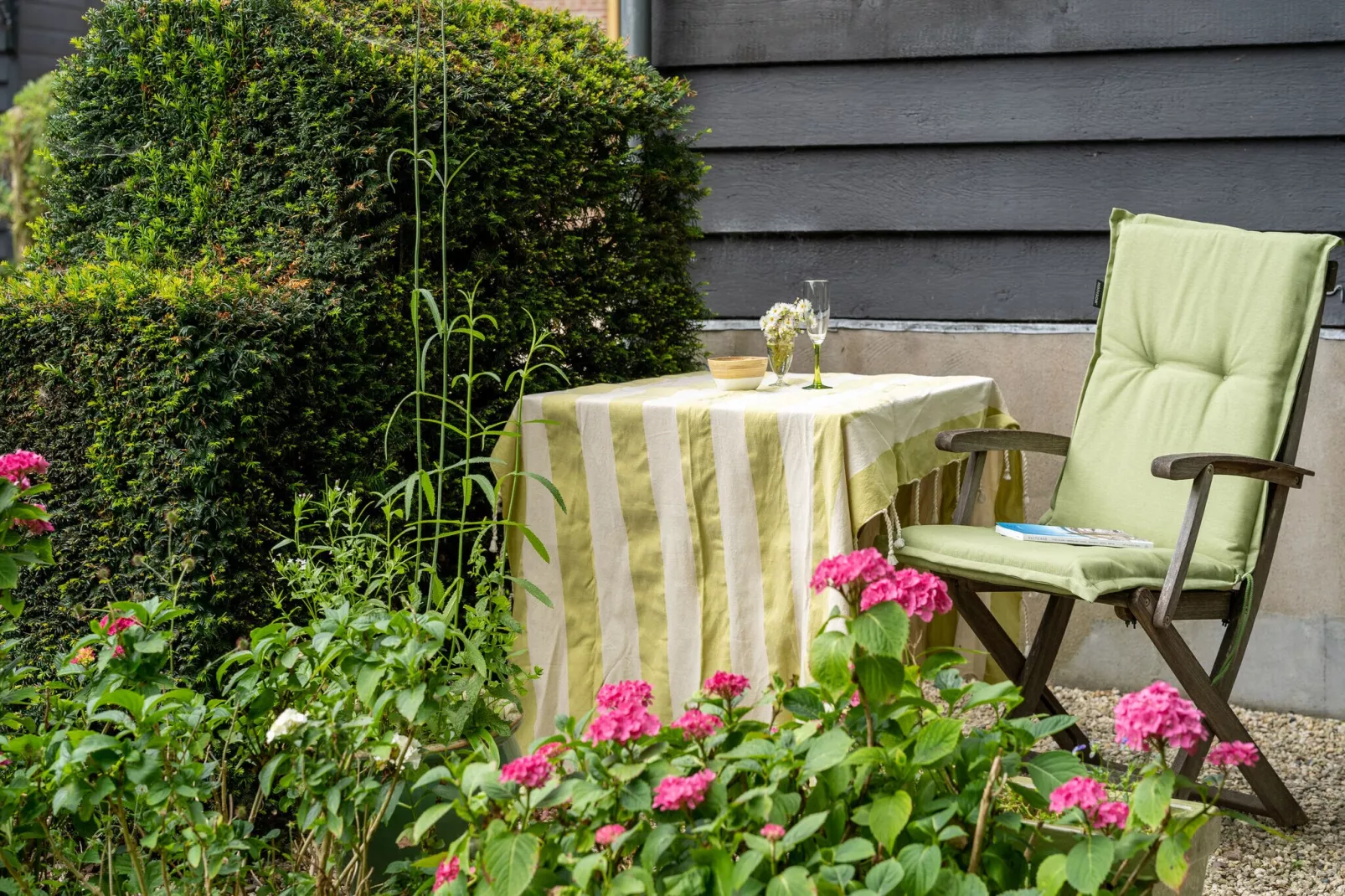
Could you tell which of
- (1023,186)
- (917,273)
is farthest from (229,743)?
(1023,186)

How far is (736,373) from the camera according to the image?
2.80 metres

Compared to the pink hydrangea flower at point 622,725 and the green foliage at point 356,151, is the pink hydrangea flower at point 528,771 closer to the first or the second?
the pink hydrangea flower at point 622,725

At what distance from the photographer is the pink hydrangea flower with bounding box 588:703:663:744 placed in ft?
4.32

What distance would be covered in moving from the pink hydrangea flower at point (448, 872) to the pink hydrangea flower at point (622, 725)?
0.19 m

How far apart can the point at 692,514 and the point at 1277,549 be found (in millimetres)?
1847

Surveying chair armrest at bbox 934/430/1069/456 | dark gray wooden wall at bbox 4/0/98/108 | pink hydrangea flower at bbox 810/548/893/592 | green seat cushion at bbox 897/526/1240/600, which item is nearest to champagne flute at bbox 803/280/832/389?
chair armrest at bbox 934/430/1069/456

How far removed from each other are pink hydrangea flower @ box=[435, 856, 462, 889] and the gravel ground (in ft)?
5.61

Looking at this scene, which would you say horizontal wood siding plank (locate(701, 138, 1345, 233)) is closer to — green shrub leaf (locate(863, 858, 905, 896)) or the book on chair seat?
the book on chair seat

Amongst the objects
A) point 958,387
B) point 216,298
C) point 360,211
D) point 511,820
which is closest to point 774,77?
point 958,387

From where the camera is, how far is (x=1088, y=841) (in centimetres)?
123

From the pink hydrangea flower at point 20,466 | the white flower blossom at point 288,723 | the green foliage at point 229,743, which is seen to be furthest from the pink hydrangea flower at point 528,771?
the pink hydrangea flower at point 20,466

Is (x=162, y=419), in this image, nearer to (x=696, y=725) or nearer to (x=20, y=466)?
(x=20, y=466)

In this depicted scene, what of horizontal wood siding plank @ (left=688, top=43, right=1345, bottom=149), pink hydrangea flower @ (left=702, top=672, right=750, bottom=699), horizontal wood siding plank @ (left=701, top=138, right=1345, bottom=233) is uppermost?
horizontal wood siding plank @ (left=688, top=43, right=1345, bottom=149)

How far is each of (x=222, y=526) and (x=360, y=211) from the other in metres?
0.71
